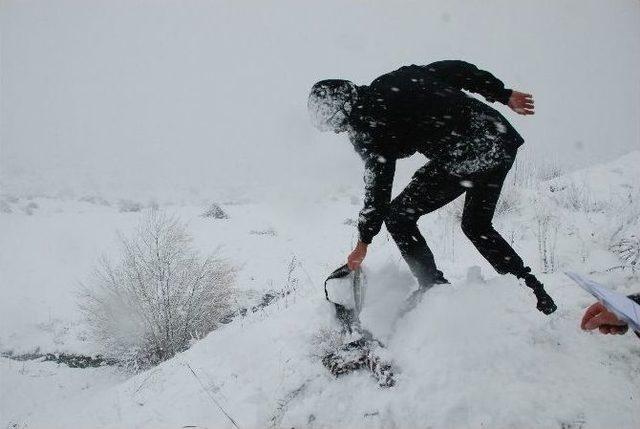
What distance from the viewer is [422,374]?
1.90 metres

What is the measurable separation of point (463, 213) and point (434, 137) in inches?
19.6

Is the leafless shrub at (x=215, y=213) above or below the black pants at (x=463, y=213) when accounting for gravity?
below

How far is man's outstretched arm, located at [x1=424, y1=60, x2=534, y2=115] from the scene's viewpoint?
2314 millimetres

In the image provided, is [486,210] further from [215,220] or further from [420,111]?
[215,220]

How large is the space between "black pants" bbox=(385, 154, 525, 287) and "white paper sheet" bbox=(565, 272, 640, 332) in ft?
3.09

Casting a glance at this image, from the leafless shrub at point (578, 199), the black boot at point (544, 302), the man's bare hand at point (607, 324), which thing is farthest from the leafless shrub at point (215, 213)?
the man's bare hand at point (607, 324)

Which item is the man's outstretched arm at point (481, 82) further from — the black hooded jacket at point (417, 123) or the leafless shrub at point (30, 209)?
the leafless shrub at point (30, 209)

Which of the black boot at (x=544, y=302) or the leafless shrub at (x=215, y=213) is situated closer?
the black boot at (x=544, y=302)

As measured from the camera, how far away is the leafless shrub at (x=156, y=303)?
19.2ft

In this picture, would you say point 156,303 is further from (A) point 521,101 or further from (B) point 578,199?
(B) point 578,199

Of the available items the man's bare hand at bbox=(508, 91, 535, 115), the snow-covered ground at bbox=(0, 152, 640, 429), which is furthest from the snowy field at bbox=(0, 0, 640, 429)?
the man's bare hand at bbox=(508, 91, 535, 115)

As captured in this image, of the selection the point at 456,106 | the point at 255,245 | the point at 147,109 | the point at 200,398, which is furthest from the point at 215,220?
the point at 147,109

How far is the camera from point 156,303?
597 centimetres

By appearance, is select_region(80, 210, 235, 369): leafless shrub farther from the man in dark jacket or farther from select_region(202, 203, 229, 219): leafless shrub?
select_region(202, 203, 229, 219): leafless shrub
